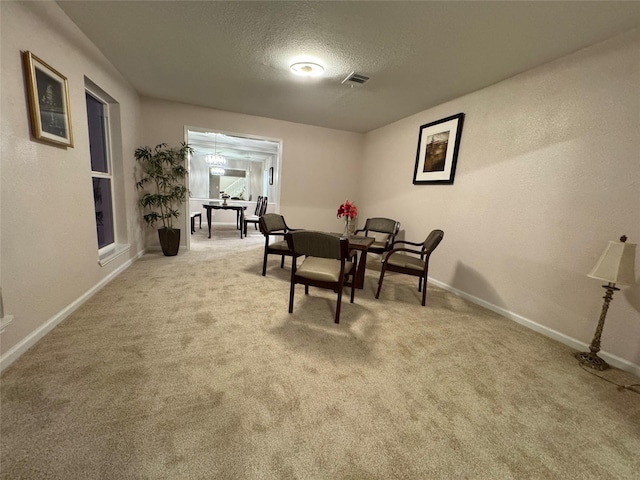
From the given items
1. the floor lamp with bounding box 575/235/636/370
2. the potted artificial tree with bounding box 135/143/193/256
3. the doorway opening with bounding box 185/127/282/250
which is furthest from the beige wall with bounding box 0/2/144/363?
the doorway opening with bounding box 185/127/282/250

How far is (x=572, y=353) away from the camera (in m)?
2.05

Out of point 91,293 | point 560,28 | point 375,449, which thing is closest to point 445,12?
point 560,28

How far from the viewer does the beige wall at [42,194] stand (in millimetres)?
1549

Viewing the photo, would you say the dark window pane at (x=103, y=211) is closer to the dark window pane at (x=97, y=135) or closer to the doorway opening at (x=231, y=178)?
the dark window pane at (x=97, y=135)

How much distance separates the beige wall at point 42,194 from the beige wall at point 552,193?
3.98m

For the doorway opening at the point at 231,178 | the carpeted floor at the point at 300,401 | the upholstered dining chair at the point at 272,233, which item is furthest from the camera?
the doorway opening at the point at 231,178

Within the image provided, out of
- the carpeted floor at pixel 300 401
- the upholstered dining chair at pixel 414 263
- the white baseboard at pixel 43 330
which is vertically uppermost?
the upholstered dining chair at pixel 414 263

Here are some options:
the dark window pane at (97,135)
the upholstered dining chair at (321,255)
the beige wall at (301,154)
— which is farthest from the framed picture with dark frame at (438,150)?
the dark window pane at (97,135)

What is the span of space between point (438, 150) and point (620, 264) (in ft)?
7.47

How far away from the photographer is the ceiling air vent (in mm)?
2750

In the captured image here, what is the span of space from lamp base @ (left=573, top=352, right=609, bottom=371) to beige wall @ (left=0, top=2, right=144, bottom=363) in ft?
12.8

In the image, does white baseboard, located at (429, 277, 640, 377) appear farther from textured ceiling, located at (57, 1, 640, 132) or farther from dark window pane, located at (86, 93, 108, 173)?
dark window pane, located at (86, 93, 108, 173)

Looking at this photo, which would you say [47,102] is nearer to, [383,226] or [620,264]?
[383,226]

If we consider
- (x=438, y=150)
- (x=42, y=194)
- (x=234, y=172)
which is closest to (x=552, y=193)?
(x=438, y=150)
